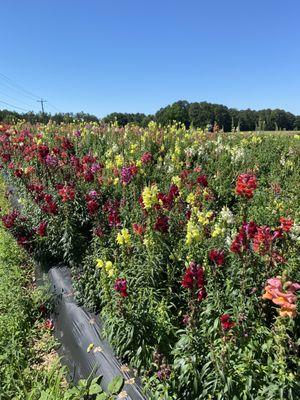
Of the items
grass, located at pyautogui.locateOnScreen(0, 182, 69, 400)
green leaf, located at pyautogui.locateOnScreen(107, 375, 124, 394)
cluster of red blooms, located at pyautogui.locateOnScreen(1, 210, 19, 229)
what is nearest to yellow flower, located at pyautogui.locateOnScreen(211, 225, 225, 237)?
green leaf, located at pyautogui.locateOnScreen(107, 375, 124, 394)

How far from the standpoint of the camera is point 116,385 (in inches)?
136

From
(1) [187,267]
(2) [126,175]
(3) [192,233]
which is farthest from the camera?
(2) [126,175]

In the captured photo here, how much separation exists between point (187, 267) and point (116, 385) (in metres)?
1.25

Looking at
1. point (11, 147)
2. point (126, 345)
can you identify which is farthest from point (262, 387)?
point (11, 147)

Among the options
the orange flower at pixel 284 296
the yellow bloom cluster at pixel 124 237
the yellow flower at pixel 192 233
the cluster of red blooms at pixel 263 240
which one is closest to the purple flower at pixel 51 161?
the yellow bloom cluster at pixel 124 237

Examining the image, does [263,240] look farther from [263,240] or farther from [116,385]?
[116,385]

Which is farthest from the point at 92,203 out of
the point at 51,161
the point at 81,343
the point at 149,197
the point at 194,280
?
the point at 51,161

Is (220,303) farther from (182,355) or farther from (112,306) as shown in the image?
(112,306)

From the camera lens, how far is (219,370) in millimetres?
2723

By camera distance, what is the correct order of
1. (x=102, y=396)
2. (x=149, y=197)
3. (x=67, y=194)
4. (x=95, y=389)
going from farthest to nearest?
(x=67, y=194)
(x=149, y=197)
(x=95, y=389)
(x=102, y=396)

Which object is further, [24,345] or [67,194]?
[67,194]

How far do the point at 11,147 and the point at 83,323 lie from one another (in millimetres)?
8515

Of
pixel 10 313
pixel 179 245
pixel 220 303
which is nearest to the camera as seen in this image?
pixel 220 303

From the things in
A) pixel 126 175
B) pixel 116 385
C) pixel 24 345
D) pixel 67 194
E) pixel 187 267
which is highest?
pixel 126 175
